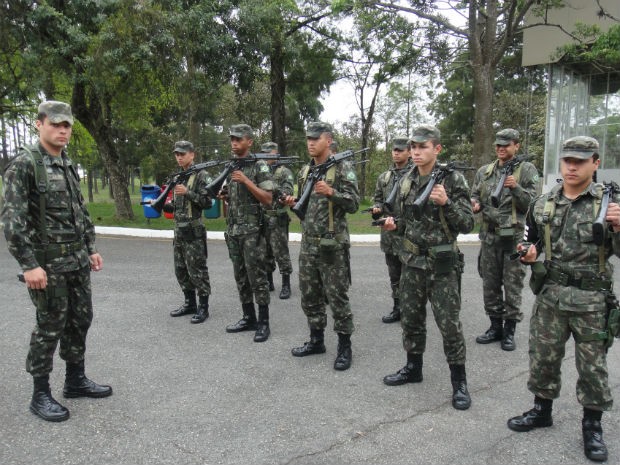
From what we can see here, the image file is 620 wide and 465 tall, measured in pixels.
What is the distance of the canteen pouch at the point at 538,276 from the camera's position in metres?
3.06

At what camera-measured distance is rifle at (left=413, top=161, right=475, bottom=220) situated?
3338 millimetres

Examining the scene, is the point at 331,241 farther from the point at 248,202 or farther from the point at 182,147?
the point at 182,147

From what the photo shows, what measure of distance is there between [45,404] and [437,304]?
285 cm

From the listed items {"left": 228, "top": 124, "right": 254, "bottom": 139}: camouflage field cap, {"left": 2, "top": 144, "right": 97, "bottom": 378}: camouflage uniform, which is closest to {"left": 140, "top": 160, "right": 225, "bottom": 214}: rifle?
{"left": 228, "top": 124, "right": 254, "bottom": 139}: camouflage field cap

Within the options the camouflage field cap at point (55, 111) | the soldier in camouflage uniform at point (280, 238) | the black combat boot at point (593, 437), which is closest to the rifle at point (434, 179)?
the black combat boot at point (593, 437)

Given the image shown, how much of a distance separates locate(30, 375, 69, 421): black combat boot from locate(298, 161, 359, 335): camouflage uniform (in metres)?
2.11

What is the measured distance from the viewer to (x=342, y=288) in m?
4.21

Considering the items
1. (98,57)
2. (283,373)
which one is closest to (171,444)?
(283,373)

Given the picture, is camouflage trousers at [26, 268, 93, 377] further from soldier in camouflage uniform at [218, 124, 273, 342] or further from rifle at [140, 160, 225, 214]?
rifle at [140, 160, 225, 214]

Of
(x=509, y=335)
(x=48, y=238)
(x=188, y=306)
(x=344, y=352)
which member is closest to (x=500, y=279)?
(x=509, y=335)

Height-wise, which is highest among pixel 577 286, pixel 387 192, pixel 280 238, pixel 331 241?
pixel 387 192

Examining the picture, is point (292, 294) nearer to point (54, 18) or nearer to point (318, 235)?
point (318, 235)

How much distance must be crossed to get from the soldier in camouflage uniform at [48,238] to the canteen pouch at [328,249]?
1851mm

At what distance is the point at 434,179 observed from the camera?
344 cm
